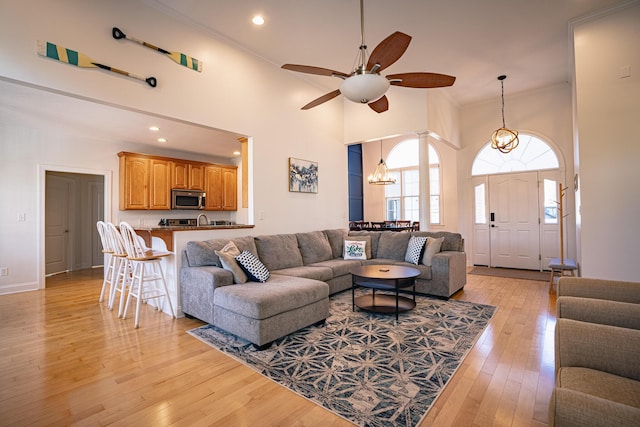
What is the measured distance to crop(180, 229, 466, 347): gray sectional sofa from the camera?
2.68 meters

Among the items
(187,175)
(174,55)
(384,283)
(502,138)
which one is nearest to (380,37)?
(174,55)

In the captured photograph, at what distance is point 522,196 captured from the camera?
621cm

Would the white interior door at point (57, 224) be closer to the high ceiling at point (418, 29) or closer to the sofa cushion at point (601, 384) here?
the high ceiling at point (418, 29)

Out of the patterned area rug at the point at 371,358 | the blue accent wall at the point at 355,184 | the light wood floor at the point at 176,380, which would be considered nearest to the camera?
the light wood floor at the point at 176,380

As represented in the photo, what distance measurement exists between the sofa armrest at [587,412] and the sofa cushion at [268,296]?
2.06 metres

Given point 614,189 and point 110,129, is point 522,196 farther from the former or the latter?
point 110,129

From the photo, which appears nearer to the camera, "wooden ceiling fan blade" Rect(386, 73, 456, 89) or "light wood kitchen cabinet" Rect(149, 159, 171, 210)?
"wooden ceiling fan blade" Rect(386, 73, 456, 89)

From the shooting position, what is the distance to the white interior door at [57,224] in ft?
20.4

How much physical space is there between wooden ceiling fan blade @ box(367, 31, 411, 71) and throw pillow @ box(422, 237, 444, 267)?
8.62ft

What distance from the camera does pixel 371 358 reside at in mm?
2408

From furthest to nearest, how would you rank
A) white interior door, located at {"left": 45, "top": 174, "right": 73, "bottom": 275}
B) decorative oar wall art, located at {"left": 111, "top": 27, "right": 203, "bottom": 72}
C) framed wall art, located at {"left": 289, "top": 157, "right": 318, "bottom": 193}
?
1. white interior door, located at {"left": 45, "top": 174, "right": 73, "bottom": 275}
2. framed wall art, located at {"left": 289, "top": 157, "right": 318, "bottom": 193}
3. decorative oar wall art, located at {"left": 111, "top": 27, "right": 203, "bottom": 72}

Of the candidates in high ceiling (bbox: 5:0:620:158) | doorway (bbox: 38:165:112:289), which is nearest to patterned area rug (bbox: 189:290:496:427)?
high ceiling (bbox: 5:0:620:158)

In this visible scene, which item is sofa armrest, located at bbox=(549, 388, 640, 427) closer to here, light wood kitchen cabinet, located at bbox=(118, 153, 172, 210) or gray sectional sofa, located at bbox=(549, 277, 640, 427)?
gray sectional sofa, located at bbox=(549, 277, 640, 427)

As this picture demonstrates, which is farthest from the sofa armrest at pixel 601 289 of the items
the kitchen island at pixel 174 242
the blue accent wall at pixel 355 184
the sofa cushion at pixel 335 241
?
the blue accent wall at pixel 355 184
